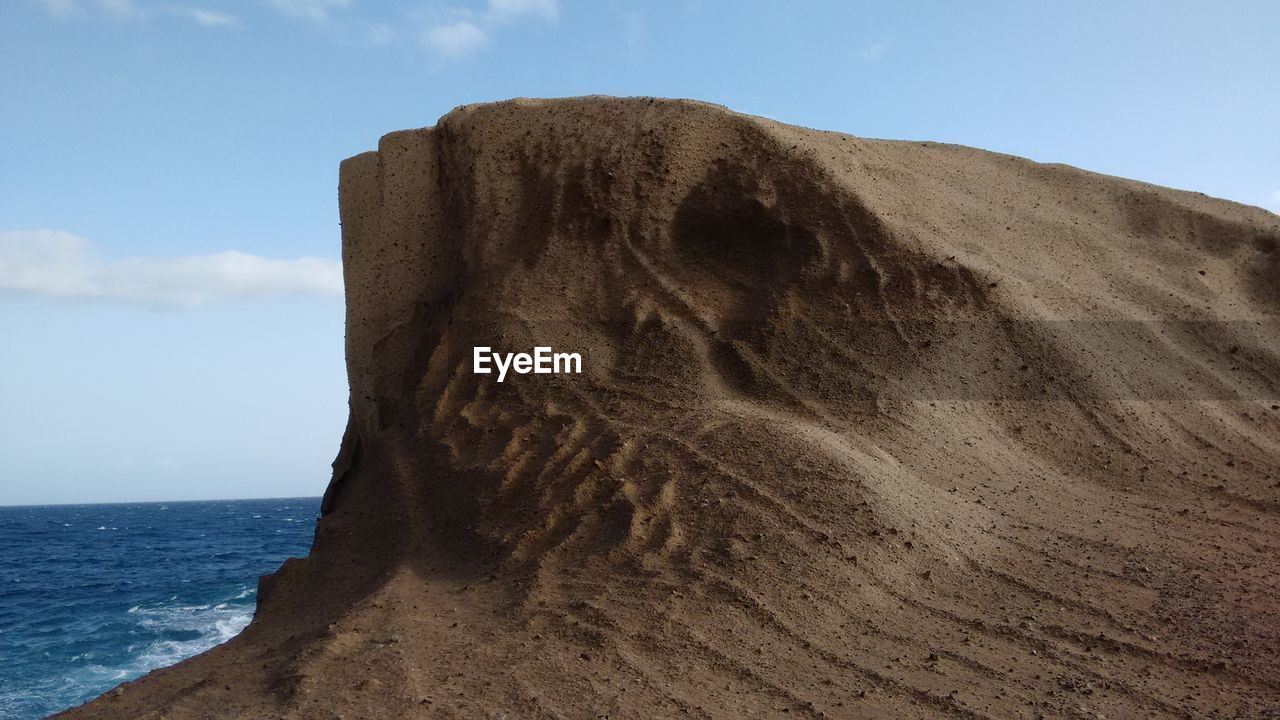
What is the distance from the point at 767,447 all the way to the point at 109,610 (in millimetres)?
18763

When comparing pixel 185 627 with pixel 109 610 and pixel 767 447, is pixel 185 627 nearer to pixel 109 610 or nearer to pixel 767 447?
pixel 109 610

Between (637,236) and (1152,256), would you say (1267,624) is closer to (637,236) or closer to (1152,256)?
(637,236)

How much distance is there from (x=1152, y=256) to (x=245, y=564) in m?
26.2

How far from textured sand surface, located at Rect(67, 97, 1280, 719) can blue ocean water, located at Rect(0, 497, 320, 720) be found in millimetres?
7915

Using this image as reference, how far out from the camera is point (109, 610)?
2103 centimetres

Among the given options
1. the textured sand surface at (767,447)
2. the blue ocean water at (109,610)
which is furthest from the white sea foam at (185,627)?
the textured sand surface at (767,447)

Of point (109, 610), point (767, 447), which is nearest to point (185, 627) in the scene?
point (109, 610)

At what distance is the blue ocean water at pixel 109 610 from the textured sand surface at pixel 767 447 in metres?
7.92

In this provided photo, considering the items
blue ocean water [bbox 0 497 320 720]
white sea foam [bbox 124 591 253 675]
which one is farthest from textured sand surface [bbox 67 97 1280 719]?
blue ocean water [bbox 0 497 320 720]

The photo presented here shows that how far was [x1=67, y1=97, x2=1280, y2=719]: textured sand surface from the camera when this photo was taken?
19.0 ft

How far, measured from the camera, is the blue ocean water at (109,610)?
1484 cm

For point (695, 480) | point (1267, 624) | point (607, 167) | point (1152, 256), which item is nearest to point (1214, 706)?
point (1267, 624)

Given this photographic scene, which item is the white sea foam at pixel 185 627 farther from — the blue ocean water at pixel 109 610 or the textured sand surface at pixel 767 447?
the textured sand surface at pixel 767 447

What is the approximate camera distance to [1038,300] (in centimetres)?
1002
